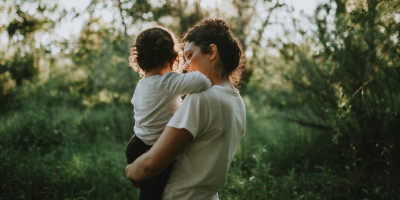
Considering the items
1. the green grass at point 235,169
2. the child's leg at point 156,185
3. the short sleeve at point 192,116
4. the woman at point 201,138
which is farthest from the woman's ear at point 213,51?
the green grass at point 235,169

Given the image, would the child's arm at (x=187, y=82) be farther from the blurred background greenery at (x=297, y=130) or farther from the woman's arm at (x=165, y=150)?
the blurred background greenery at (x=297, y=130)

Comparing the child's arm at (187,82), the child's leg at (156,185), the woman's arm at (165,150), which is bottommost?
the child's leg at (156,185)

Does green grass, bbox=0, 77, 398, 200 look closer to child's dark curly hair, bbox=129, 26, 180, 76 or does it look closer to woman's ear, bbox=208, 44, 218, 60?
child's dark curly hair, bbox=129, 26, 180, 76

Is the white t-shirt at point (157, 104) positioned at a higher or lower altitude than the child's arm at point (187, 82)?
lower

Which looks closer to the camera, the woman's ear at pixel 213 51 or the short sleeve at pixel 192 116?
the short sleeve at pixel 192 116

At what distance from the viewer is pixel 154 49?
172 cm

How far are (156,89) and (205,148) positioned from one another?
488 mm

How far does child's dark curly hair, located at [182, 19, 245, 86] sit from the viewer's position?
1511mm

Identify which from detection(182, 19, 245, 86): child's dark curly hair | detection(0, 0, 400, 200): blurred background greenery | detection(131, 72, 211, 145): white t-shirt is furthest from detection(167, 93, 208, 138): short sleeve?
detection(0, 0, 400, 200): blurred background greenery

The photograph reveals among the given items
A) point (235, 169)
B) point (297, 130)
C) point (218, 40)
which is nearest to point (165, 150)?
point (218, 40)

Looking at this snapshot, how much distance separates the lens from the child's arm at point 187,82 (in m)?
1.36

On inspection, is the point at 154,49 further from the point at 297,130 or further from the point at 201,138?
the point at 297,130

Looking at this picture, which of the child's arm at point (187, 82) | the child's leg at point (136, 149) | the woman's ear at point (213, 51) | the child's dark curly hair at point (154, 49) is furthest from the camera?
the child's dark curly hair at point (154, 49)

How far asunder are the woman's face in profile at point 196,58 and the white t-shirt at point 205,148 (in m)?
0.22
